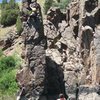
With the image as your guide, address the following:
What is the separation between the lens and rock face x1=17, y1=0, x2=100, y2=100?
34406mm

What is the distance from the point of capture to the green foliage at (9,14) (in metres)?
76.0

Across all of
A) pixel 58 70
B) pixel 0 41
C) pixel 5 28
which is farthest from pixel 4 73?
pixel 58 70

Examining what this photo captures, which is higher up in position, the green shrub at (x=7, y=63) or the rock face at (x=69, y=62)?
the rock face at (x=69, y=62)

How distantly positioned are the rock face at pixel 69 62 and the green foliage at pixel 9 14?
36.4 metres

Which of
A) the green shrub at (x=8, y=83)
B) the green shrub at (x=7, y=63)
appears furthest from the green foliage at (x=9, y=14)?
the green shrub at (x=8, y=83)

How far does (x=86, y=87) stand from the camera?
112 ft

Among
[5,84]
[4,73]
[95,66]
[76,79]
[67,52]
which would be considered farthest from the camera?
[4,73]

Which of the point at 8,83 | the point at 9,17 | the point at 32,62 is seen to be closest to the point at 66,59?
the point at 32,62

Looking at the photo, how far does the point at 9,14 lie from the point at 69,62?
40.6 metres

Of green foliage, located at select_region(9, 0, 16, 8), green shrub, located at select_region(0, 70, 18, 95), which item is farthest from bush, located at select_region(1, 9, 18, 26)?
green shrub, located at select_region(0, 70, 18, 95)

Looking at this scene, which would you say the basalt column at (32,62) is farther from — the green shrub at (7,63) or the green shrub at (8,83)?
the green shrub at (7,63)

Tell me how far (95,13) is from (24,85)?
686 cm

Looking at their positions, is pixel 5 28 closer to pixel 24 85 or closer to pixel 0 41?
pixel 0 41

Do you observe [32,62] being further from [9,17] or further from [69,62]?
[9,17]
